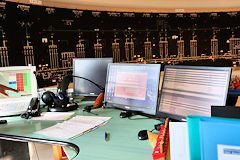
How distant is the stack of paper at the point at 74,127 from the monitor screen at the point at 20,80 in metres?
0.71

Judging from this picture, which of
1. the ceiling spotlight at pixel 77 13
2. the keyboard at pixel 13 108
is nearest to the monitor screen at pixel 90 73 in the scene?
the keyboard at pixel 13 108

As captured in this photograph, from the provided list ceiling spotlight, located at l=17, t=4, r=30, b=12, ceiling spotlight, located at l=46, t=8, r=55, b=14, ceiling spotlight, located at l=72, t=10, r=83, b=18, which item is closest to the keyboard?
ceiling spotlight, located at l=17, t=4, r=30, b=12

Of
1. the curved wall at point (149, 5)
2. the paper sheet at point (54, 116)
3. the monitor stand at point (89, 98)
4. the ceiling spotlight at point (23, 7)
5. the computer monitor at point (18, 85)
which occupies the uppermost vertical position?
the curved wall at point (149, 5)

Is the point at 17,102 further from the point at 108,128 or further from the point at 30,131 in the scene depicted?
the point at 108,128

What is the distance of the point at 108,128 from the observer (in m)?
1.42

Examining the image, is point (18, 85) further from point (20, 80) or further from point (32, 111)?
point (32, 111)

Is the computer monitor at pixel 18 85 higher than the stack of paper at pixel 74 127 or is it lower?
higher

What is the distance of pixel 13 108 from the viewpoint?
76.4 inches

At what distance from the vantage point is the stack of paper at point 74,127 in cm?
135

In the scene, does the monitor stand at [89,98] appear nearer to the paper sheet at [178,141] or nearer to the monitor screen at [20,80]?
the monitor screen at [20,80]

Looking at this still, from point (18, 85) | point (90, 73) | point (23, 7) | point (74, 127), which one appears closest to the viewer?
point (74, 127)

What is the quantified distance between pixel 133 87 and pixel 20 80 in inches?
42.6

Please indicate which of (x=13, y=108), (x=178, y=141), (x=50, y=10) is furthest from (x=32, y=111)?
(x=50, y=10)

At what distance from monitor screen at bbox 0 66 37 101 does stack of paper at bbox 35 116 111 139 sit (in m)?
0.71
